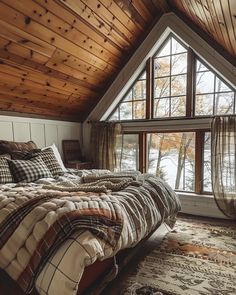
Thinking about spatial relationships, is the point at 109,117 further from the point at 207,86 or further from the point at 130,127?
the point at 207,86

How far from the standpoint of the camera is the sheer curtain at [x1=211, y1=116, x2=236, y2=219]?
316 centimetres

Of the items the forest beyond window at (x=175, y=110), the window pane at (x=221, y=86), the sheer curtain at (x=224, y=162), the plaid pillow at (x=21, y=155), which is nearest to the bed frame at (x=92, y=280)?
the plaid pillow at (x=21, y=155)

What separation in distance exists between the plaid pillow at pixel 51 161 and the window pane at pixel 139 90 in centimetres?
185

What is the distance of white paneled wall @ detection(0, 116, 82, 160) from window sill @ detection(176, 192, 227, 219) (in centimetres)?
219

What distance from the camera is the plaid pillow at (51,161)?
9.28 ft

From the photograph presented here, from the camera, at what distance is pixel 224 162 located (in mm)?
3219

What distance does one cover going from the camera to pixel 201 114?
138 inches

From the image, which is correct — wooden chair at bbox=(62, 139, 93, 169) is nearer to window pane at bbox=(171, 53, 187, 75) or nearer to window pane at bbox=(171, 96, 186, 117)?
window pane at bbox=(171, 96, 186, 117)

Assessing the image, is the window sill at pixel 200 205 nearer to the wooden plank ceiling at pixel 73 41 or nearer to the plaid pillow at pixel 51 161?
the plaid pillow at pixel 51 161

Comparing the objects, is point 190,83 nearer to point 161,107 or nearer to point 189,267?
point 161,107

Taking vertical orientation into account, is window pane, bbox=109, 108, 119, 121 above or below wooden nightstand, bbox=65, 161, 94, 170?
above

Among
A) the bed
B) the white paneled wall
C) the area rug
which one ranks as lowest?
the area rug

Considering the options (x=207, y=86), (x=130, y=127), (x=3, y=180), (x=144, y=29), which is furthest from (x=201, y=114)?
(x=3, y=180)

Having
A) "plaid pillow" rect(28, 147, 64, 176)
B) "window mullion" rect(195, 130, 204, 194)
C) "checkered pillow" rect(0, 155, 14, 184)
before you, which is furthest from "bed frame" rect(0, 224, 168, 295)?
"window mullion" rect(195, 130, 204, 194)
